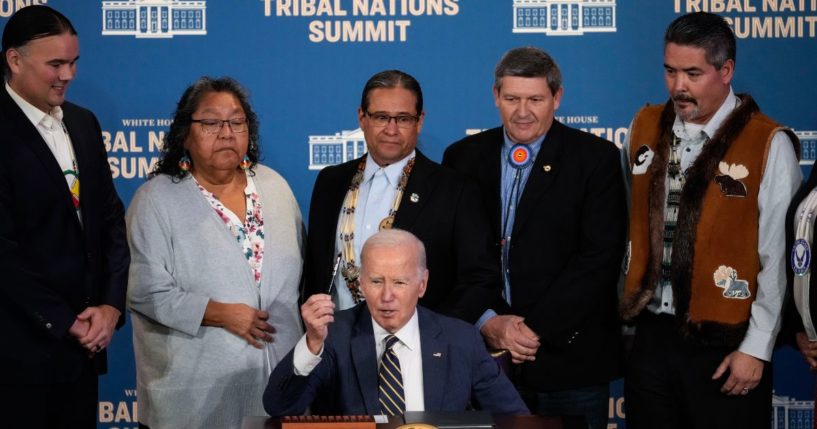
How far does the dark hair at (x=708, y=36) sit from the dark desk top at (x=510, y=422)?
4.31 feet

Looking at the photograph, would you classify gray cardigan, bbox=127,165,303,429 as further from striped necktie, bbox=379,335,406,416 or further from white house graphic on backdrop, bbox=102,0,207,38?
white house graphic on backdrop, bbox=102,0,207,38

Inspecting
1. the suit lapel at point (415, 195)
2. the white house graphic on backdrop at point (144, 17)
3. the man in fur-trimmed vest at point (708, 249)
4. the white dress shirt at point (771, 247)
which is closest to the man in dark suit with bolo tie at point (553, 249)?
the man in fur-trimmed vest at point (708, 249)

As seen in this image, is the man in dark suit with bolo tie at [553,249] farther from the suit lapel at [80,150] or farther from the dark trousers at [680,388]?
the suit lapel at [80,150]

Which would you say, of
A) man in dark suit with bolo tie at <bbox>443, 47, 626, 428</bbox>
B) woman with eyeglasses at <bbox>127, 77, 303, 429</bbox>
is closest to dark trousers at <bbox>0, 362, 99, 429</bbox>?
woman with eyeglasses at <bbox>127, 77, 303, 429</bbox>

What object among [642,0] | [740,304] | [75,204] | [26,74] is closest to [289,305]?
[75,204]

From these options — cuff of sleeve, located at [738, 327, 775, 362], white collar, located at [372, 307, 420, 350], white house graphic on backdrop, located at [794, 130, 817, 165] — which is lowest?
cuff of sleeve, located at [738, 327, 775, 362]

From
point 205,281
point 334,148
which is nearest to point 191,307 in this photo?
point 205,281

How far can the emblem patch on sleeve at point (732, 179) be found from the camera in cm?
334

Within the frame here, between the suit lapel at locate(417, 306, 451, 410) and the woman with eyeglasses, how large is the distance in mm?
751

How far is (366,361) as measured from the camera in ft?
9.56

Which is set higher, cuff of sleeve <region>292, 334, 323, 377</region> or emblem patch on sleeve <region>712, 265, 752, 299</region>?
emblem patch on sleeve <region>712, 265, 752, 299</region>

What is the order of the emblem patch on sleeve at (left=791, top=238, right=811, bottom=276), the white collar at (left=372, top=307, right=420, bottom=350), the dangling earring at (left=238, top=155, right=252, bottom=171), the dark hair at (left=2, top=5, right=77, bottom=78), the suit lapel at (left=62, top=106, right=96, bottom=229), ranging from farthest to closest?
the dangling earring at (left=238, top=155, right=252, bottom=171)
the suit lapel at (left=62, top=106, right=96, bottom=229)
the dark hair at (left=2, top=5, right=77, bottom=78)
the emblem patch on sleeve at (left=791, top=238, right=811, bottom=276)
the white collar at (left=372, top=307, right=420, bottom=350)

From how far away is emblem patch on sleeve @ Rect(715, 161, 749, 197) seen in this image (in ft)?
10.9

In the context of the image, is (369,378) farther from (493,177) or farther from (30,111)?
(30,111)
